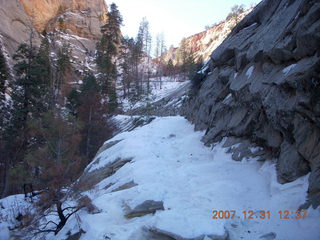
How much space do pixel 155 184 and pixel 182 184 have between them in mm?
910

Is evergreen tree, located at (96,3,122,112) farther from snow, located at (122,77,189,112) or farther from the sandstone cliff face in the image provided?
the sandstone cliff face

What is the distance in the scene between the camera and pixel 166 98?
32.2 metres

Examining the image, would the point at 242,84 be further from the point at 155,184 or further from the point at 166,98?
the point at 166,98

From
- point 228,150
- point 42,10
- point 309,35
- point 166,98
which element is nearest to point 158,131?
point 228,150

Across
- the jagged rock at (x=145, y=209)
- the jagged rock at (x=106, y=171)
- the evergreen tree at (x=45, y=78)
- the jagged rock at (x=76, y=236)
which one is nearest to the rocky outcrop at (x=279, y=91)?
the jagged rock at (x=145, y=209)

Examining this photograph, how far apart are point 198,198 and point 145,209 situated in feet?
5.07

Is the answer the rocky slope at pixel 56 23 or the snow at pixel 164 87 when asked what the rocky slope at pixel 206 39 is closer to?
the snow at pixel 164 87

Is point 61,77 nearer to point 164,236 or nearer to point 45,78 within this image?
point 45,78

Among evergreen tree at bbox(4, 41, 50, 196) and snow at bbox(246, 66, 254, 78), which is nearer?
snow at bbox(246, 66, 254, 78)

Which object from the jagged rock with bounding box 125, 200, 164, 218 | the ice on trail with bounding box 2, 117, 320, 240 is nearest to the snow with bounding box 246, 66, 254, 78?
the ice on trail with bounding box 2, 117, 320, 240

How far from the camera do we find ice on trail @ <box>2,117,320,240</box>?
17.8 feet

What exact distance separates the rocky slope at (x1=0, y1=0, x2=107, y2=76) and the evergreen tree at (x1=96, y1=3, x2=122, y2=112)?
1089cm
